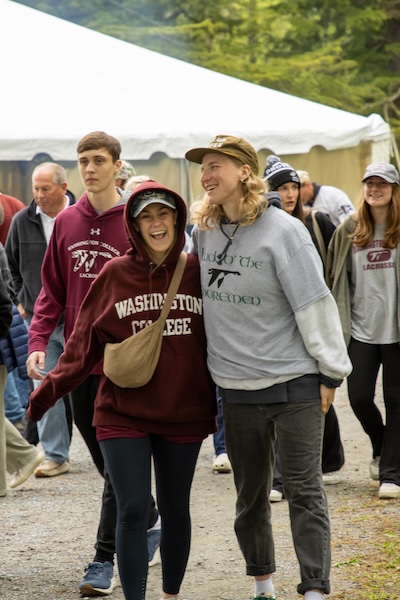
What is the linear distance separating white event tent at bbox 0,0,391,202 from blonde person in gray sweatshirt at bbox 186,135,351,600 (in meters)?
8.75

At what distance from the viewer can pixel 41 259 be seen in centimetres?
844

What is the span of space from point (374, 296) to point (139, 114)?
7.65 metres

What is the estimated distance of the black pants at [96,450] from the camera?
521 centimetres

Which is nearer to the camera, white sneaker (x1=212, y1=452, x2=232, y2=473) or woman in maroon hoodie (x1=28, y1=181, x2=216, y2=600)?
woman in maroon hoodie (x1=28, y1=181, x2=216, y2=600)

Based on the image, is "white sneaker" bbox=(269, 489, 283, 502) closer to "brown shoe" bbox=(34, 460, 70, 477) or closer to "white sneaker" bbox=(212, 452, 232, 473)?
"white sneaker" bbox=(212, 452, 232, 473)

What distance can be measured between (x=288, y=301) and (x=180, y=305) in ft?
1.43

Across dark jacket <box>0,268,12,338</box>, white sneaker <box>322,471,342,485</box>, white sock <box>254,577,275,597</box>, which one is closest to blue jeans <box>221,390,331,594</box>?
white sock <box>254,577,275,597</box>

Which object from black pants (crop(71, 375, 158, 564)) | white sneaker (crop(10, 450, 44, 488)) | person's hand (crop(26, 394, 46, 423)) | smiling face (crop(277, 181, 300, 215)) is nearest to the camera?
person's hand (crop(26, 394, 46, 423))

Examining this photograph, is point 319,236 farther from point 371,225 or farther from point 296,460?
point 296,460

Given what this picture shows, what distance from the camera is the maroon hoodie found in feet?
14.6

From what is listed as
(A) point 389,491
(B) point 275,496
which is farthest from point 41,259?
(A) point 389,491

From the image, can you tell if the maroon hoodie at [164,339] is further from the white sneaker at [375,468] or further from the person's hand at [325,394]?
the white sneaker at [375,468]

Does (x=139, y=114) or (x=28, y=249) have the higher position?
(x=139, y=114)

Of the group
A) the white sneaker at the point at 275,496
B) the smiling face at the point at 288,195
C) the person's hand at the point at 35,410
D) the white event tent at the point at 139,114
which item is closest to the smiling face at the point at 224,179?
the person's hand at the point at 35,410
